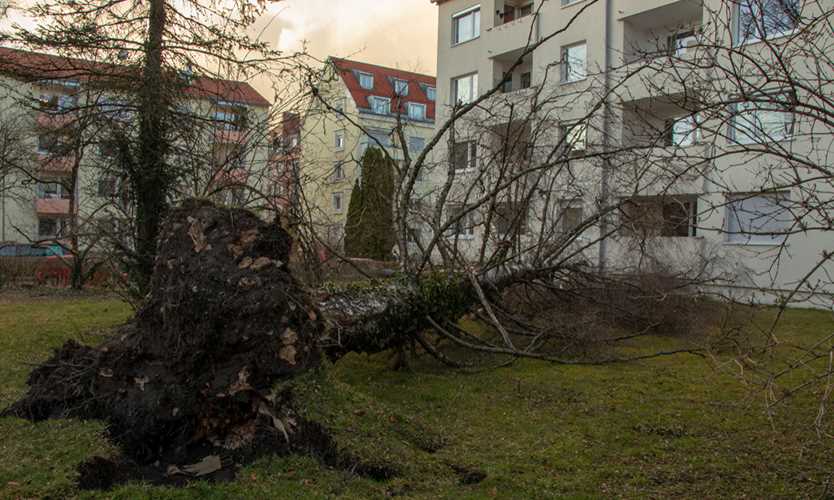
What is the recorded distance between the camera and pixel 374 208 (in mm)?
12148

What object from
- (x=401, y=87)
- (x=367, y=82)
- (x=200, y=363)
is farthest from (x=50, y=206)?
(x=200, y=363)

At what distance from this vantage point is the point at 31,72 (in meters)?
8.18

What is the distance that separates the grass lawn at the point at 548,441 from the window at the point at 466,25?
60.5ft

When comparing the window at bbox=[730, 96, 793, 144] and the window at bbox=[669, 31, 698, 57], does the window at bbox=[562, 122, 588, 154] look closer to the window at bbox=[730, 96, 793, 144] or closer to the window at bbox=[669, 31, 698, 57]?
the window at bbox=[669, 31, 698, 57]

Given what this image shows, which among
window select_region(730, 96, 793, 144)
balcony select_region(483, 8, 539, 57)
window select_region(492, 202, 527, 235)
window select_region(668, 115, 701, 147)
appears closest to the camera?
window select_region(730, 96, 793, 144)

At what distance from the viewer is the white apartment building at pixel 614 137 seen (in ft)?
20.4

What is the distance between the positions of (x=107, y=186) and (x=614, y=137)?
7.29 meters

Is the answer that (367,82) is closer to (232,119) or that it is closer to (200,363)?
(232,119)

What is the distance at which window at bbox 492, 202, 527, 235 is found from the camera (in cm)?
779

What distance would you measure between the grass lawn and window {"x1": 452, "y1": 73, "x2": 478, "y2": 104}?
1742 cm

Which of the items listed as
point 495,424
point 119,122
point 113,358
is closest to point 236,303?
point 113,358

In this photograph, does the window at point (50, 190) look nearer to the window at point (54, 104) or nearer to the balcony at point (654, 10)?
the window at point (54, 104)

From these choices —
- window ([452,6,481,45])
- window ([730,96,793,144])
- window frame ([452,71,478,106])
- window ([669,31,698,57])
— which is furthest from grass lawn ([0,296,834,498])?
window ([452,6,481,45])

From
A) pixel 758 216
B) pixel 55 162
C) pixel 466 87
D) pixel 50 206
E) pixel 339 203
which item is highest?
pixel 466 87
